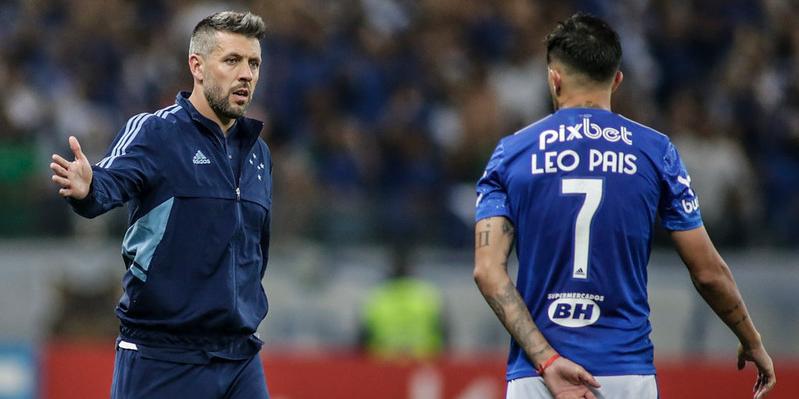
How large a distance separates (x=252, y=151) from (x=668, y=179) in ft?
5.64

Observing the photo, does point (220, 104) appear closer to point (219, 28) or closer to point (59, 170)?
point (219, 28)

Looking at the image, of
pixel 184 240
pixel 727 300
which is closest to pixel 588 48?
pixel 727 300

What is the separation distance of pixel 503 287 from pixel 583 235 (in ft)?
1.17

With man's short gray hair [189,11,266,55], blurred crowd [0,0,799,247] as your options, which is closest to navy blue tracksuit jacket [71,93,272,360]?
man's short gray hair [189,11,266,55]

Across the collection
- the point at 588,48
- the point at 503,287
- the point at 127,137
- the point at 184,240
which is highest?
the point at 588,48

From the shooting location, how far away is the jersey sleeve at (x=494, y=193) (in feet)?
17.3

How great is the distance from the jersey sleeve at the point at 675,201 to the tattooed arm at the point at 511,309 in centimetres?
60

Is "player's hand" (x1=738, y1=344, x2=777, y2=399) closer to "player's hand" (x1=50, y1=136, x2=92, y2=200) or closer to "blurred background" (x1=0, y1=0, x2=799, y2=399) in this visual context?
"player's hand" (x1=50, y1=136, x2=92, y2=200)

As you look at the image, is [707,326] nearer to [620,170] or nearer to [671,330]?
[671,330]

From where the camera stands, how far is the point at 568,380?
511 cm

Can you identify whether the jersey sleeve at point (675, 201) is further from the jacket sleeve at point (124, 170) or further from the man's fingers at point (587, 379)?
the jacket sleeve at point (124, 170)

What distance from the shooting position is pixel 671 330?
36.0 ft

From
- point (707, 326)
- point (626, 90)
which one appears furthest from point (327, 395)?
point (626, 90)

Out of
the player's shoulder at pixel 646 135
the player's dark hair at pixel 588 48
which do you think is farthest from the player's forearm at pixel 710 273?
the player's dark hair at pixel 588 48
